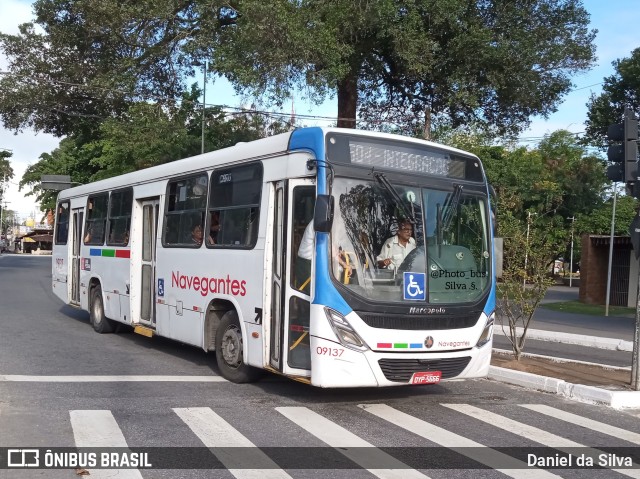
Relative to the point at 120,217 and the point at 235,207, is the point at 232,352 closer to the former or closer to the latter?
the point at 235,207

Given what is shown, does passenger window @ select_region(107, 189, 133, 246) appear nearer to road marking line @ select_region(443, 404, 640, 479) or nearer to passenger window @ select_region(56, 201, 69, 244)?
passenger window @ select_region(56, 201, 69, 244)

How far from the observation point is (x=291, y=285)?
775cm

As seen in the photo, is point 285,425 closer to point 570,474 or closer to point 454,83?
point 570,474

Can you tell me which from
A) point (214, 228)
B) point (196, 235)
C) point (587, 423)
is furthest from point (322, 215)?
point (587, 423)

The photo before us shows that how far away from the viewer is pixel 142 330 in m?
11.7

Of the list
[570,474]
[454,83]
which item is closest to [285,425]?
[570,474]

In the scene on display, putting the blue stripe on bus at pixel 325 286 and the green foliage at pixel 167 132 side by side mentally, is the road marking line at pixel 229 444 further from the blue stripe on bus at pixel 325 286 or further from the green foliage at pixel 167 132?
the green foliage at pixel 167 132

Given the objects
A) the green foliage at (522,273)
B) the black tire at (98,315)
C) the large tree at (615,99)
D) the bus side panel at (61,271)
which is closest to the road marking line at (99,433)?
the black tire at (98,315)

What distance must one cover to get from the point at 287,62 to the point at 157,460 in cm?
1369

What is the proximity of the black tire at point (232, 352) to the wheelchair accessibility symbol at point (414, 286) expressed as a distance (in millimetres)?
2436

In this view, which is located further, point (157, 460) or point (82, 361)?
point (82, 361)

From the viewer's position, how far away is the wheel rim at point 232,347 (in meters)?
8.95

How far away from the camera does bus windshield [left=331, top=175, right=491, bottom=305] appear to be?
7.42 m

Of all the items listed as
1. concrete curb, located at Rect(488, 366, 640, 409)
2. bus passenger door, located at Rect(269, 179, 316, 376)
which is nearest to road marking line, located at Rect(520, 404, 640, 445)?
concrete curb, located at Rect(488, 366, 640, 409)
